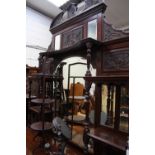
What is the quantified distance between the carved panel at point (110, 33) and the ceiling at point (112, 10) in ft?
3.53

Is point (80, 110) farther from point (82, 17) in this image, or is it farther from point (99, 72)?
point (82, 17)

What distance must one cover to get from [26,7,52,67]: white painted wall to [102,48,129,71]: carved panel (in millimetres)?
2470

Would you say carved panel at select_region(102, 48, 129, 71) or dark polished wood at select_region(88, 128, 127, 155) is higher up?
carved panel at select_region(102, 48, 129, 71)

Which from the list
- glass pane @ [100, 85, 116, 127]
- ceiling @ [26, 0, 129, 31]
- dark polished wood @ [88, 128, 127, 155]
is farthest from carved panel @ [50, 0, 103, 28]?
dark polished wood @ [88, 128, 127, 155]

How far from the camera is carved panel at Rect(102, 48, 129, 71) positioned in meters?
1.59

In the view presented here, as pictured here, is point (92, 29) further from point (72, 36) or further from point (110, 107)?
point (110, 107)

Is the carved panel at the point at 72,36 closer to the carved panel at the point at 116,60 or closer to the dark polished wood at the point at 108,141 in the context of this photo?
the carved panel at the point at 116,60

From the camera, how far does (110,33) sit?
1.80 m

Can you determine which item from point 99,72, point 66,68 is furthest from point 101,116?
point 66,68

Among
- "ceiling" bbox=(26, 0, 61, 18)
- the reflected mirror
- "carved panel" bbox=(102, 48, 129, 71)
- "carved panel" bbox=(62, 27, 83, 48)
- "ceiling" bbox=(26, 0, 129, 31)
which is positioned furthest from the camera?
"ceiling" bbox=(26, 0, 61, 18)

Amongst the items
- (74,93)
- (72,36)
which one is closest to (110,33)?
(72,36)

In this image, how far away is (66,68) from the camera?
258cm

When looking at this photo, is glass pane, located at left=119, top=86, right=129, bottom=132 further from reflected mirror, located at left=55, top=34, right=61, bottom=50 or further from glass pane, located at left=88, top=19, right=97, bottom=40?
reflected mirror, located at left=55, top=34, right=61, bottom=50
